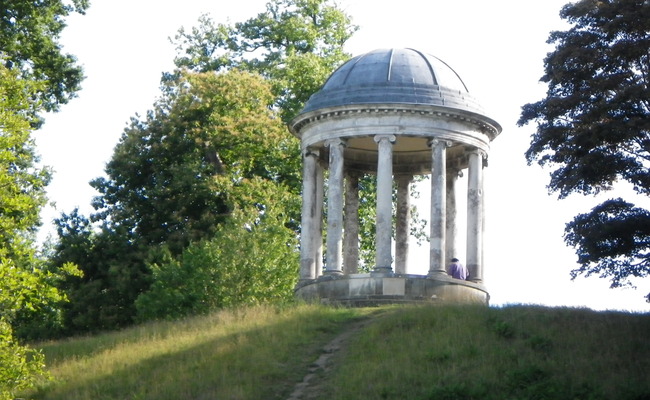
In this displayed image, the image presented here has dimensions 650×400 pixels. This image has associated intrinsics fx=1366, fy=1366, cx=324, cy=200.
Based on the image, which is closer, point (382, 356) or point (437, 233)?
point (382, 356)

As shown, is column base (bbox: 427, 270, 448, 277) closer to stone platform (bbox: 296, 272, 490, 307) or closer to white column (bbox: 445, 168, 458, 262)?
stone platform (bbox: 296, 272, 490, 307)

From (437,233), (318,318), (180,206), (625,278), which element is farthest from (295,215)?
(625,278)

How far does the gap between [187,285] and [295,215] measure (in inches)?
425

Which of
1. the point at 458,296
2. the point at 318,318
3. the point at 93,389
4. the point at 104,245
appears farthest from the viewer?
the point at 104,245

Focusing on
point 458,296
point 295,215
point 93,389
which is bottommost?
point 93,389

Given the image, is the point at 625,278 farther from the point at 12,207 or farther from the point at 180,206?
the point at 180,206

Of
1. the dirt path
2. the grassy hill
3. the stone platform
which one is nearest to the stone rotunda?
the stone platform

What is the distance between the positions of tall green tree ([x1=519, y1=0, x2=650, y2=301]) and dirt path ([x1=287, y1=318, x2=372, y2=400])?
6.09m

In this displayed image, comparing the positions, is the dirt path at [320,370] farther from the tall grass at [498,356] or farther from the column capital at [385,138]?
the column capital at [385,138]

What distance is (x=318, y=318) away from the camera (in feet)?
123

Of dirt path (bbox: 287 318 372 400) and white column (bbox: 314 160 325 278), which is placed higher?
white column (bbox: 314 160 325 278)

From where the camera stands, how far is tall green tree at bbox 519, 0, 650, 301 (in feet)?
111

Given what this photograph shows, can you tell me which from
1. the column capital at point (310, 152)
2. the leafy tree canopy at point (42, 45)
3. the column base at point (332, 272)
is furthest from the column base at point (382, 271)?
the leafy tree canopy at point (42, 45)

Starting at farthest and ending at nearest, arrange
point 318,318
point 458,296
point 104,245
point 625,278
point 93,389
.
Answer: point 104,245 → point 458,296 → point 318,318 → point 625,278 → point 93,389
